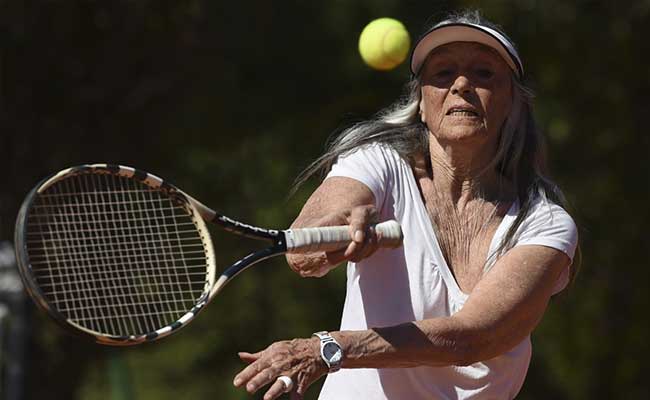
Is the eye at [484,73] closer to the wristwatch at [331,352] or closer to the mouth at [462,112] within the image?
the mouth at [462,112]

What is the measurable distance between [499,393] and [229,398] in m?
12.6

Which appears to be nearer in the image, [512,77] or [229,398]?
[512,77]

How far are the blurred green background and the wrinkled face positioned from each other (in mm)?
5758

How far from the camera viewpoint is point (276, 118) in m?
12.3

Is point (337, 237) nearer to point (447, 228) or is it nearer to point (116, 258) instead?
point (447, 228)

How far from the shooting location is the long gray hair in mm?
4020

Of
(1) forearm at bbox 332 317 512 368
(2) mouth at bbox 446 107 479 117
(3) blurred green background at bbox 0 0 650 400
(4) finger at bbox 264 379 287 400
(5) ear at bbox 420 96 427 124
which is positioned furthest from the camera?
(3) blurred green background at bbox 0 0 650 400

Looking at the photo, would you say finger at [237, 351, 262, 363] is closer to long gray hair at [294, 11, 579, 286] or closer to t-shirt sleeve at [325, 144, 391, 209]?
t-shirt sleeve at [325, 144, 391, 209]

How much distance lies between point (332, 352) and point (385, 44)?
7.19 ft

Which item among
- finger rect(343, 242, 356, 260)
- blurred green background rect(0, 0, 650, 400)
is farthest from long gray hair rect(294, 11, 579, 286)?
blurred green background rect(0, 0, 650, 400)

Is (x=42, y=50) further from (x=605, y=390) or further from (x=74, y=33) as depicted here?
(x=605, y=390)

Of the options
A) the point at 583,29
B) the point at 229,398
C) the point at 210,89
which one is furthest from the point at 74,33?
the point at 229,398


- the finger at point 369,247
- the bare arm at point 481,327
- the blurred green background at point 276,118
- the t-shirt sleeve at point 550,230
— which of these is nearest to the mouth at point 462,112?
the t-shirt sleeve at point 550,230

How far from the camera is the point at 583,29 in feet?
41.9
